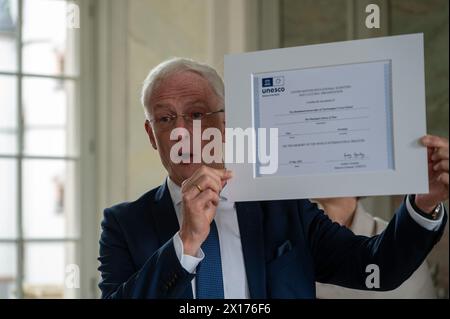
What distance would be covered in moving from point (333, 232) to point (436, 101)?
0.64m

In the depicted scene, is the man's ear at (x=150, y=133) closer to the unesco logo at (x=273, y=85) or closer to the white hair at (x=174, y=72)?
the white hair at (x=174, y=72)

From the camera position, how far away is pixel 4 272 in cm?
205

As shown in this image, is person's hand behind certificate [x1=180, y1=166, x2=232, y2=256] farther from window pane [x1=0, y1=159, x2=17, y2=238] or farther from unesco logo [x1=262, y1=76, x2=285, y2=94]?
window pane [x1=0, y1=159, x2=17, y2=238]

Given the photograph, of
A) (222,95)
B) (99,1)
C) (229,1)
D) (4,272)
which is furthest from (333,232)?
(4,272)

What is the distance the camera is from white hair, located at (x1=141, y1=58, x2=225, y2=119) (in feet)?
5.02

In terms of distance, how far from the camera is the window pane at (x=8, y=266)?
201cm

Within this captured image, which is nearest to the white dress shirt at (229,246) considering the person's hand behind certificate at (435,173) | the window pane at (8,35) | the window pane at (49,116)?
the person's hand behind certificate at (435,173)

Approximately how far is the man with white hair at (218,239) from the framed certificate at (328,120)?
0.05 meters

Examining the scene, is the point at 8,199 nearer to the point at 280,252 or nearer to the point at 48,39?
the point at 48,39

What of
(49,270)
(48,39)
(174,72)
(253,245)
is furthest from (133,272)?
(48,39)

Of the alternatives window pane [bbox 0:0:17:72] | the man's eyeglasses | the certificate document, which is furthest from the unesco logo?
window pane [bbox 0:0:17:72]

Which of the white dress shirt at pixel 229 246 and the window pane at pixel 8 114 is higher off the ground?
the window pane at pixel 8 114

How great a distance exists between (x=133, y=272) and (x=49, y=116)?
0.71m
